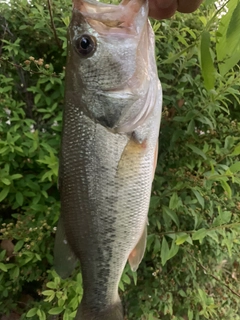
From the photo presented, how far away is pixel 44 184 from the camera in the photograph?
1.71 metres

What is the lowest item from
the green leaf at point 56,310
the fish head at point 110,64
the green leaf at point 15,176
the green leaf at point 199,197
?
the green leaf at point 56,310

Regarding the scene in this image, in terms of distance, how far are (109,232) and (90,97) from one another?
0.36 metres

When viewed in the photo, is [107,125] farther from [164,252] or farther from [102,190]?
[164,252]

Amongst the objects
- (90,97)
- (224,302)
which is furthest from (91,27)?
(224,302)

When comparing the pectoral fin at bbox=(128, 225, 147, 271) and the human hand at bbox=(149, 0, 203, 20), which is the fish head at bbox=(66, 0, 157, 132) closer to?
the human hand at bbox=(149, 0, 203, 20)

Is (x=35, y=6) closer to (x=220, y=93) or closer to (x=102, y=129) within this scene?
(x=220, y=93)

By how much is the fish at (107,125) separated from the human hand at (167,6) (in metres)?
0.05

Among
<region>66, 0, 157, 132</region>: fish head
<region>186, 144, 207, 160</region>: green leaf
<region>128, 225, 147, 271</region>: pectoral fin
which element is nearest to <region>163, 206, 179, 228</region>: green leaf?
<region>186, 144, 207, 160</region>: green leaf

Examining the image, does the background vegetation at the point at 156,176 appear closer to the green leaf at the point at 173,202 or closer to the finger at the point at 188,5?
the green leaf at the point at 173,202

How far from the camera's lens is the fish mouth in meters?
0.88

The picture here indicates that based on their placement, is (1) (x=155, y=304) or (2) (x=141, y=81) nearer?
(2) (x=141, y=81)

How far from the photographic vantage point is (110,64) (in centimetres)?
96

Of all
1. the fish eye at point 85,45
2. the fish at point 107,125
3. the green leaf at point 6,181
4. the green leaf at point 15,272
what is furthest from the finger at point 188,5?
the green leaf at point 15,272

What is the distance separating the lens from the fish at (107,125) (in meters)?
0.92
